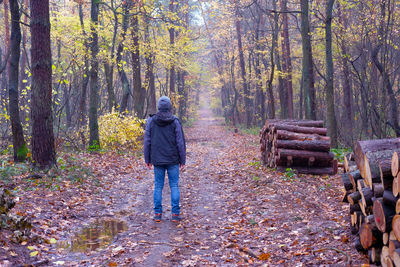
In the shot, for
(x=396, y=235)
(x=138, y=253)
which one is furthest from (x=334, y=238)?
(x=138, y=253)

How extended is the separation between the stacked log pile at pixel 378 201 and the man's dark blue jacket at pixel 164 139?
10.6 feet

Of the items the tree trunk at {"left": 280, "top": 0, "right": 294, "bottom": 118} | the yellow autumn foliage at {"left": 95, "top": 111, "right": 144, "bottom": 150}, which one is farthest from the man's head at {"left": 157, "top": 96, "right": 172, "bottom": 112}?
the tree trunk at {"left": 280, "top": 0, "right": 294, "bottom": 118}

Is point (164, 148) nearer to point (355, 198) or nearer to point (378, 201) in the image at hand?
point (355, 198)

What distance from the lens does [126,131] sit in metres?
16.1

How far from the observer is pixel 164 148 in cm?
669

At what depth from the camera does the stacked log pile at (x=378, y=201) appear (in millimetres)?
3525

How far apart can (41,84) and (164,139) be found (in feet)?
14.2

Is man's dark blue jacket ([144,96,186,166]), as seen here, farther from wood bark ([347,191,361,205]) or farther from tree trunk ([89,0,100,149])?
tree trunk ([89,0,100,149])

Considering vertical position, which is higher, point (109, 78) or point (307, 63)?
point (109, 78)

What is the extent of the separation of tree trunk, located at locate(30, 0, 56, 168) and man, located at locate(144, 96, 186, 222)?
3.71 metres

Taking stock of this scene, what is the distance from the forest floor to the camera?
4773 mm

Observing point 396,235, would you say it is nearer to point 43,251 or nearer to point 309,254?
point 309,254

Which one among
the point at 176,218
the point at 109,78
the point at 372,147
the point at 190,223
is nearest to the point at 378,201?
the point at 372,147

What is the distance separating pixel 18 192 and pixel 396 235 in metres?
7.19
